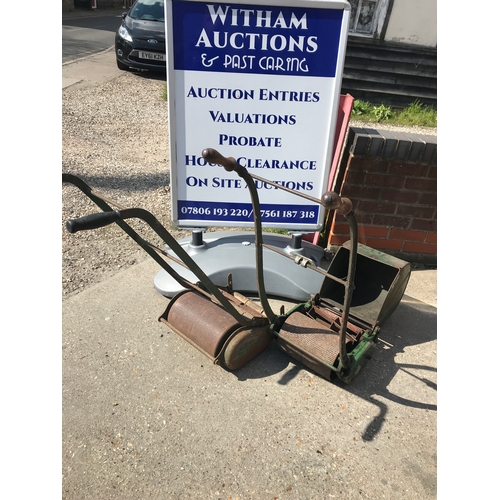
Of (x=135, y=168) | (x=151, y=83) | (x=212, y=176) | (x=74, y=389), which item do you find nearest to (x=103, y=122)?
(x=135, y=168)

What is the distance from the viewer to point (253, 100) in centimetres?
263

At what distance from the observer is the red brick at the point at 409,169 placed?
317 centimetres

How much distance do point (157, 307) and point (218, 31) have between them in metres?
1.82

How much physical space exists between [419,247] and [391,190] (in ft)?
2.04

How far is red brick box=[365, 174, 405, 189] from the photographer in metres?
3.23

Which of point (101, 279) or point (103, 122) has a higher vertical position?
point (103, 122)

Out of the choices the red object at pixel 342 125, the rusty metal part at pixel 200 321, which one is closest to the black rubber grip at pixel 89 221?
the rusty metal part at pixel 200 321

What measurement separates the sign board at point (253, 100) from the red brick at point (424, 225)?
941 mm

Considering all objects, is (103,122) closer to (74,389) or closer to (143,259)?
(143,259)

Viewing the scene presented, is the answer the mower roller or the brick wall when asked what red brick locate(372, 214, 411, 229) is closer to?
the brick wall

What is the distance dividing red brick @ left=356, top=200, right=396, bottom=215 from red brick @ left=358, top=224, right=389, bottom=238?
15 centimetres

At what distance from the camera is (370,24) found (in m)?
8.63

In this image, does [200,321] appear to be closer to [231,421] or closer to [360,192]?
[231,421]

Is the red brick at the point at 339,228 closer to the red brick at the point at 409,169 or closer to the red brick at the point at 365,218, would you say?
the red brick at the point at 365,218
